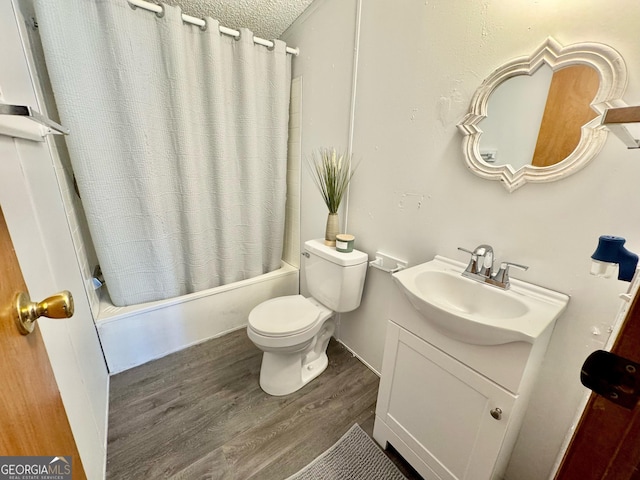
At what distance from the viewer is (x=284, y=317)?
141 centimetres

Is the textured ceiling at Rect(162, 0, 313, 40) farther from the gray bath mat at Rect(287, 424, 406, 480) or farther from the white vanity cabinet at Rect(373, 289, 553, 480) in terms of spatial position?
the gray bath mat at Rect(287, 424, 406, 480)

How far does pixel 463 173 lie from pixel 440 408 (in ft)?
2.92

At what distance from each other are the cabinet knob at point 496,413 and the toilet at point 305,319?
82 cm

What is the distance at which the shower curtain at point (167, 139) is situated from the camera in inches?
50.3

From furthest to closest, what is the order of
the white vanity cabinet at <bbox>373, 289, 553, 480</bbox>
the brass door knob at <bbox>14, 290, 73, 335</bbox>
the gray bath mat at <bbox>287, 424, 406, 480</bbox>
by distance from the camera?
1. the gray bath mat at <bbox>287, 424, 406, 480</bbox>
2. the white vanity cabinet at <bbox>373, 289, 553, 480</bbox>
3. the brass door knob at <bbox>14, 290, 73, 335</bbox>

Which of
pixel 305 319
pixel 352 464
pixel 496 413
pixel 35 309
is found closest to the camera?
pixel 35 309

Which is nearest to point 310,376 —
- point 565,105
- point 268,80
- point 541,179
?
point 541,179

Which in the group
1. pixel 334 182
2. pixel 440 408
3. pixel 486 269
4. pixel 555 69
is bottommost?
pixel 440 408

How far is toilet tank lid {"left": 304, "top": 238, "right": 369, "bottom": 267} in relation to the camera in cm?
140

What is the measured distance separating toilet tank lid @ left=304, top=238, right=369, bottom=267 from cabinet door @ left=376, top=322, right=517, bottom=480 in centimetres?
45

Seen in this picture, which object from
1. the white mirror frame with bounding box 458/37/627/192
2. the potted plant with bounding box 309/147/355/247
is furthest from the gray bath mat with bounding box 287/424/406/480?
the white mirror frame with bounding box 458/37/627/192

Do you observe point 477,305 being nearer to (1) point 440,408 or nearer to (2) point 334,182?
(1) point 440,408

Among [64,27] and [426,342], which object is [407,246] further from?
[64,27]

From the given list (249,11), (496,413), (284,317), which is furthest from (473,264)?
(249,11)
